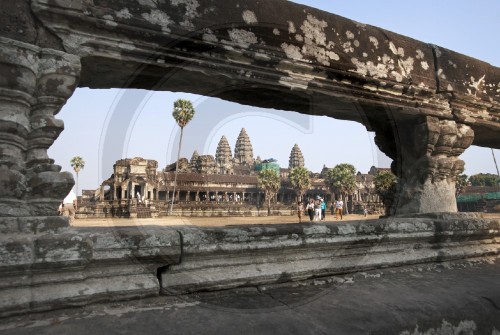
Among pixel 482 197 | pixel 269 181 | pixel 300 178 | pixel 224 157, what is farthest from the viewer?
pixel 224 157

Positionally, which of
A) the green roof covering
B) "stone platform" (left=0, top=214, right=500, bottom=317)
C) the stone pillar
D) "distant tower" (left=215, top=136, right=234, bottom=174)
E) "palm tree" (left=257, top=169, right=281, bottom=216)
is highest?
"distant tower" (left=215, top=136, right=234, bottom=174)

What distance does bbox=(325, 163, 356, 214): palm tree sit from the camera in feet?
172

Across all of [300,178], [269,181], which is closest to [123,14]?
[269,181]

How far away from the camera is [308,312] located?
5.49 feet

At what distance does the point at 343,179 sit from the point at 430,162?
5062cm

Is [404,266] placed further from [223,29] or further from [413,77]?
[223,29]

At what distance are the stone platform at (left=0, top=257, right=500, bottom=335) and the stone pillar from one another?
1.79 feet

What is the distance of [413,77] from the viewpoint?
3049 millimetres

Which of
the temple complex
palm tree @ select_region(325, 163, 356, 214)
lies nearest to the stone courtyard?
the temple complex

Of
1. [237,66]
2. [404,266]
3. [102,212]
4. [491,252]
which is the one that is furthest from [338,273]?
[102,212]

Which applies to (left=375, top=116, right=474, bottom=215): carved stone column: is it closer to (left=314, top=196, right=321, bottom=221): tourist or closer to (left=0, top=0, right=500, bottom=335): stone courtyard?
(left=0, top=0, right=500, bottom=335): stone courtyard

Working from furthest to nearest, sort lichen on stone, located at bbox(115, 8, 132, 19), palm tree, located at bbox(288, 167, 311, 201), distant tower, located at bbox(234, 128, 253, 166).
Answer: distant tower, located at bbox(234, 128, 253, 166)
palm tree, located at bbox(288, 167, 311, 201)
lichen on stone, located at bbox(115, 8, 132, 19)

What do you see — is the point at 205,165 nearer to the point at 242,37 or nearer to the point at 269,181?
the point at 269,181

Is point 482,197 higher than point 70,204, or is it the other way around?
point 482,197
